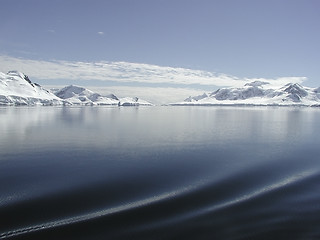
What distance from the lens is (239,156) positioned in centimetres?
3222

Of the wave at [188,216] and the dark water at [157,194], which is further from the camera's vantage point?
the dark water at [157,194]

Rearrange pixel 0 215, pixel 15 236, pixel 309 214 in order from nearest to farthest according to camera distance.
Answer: pixel 15 236
pixel 0 215
pixel 309 214

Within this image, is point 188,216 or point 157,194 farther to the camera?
point 157,194

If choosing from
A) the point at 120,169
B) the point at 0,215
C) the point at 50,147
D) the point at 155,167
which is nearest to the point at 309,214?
the point at 155,167

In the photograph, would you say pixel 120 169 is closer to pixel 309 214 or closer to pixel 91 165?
pixel 91 165

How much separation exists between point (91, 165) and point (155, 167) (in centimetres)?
580

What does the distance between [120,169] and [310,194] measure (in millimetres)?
14589

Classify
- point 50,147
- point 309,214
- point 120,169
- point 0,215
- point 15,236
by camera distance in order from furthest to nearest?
point 50,147 → point 120,169 → point 309,214 → point 0,215 → point 15,236

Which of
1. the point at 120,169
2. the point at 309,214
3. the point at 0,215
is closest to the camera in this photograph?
the point at 0,215

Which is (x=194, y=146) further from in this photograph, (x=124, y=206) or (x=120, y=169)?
(x=124, y=206)

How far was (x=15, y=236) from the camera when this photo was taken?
13.6m

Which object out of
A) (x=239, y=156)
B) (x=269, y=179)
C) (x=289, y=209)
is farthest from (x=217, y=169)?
(x=289, y=209)

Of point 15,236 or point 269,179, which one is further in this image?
point 269,179

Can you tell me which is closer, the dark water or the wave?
the wave
